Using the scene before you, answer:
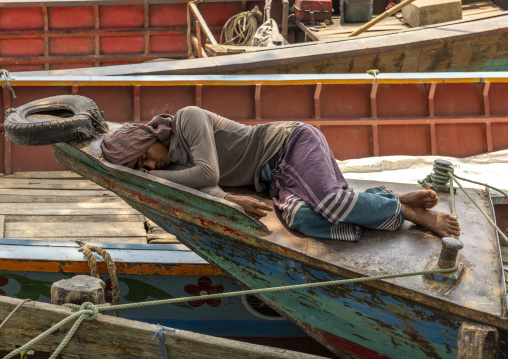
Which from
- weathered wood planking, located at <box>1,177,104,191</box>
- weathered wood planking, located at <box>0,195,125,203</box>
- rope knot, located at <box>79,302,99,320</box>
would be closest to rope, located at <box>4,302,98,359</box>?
rope knot, located at <box>79,302,99,320</box>

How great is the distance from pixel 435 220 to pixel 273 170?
90cm

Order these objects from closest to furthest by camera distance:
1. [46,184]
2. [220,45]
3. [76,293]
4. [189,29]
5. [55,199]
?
[76,293] → [55,199] → [46,184] → [220,45] → [189,29]

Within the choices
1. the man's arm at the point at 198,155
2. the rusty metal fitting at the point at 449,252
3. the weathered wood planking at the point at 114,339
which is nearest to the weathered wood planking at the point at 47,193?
the man's arm at the point at 198,155

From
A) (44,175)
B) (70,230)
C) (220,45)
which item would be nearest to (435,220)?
(70,230)

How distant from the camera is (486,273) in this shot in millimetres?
2939

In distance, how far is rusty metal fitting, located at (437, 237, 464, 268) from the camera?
2.75m

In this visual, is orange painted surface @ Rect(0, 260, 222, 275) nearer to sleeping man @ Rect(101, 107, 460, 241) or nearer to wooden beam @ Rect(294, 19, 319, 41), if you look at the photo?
sleeping man @ Rect(101, 107, 460, 241)

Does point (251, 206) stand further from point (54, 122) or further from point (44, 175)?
point (44, 175)

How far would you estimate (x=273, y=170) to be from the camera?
140 inches

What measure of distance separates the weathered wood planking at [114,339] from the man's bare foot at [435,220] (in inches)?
42.8

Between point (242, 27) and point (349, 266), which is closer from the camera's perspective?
point (349, 266)

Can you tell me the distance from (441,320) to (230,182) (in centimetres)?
141

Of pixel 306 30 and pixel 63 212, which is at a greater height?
pixel 306 30

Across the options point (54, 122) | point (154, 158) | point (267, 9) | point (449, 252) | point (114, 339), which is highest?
point (267, 9)
